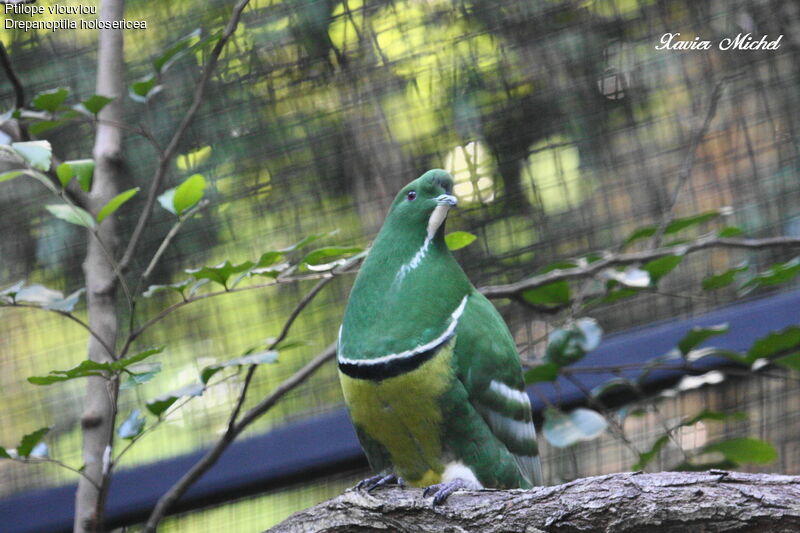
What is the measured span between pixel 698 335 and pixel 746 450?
0.54ft

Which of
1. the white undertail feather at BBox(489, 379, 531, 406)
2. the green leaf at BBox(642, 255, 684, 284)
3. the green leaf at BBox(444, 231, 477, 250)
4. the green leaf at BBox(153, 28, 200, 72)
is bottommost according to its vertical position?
the white undertail feather at BBox(489, 379, 531, 406)

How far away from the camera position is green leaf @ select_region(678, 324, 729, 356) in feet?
3.51

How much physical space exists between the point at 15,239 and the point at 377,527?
3.40 feet

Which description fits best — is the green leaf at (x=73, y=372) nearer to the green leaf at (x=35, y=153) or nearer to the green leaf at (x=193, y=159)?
the green leaf at (x=35, y=153)

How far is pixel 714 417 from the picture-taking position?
1.12 m

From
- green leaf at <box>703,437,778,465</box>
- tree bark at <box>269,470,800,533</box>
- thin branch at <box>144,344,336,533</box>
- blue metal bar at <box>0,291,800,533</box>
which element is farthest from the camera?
blue metal bar at <box>0,291,800,533</box>

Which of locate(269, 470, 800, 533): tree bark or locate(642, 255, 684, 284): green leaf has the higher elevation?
locate(642, 255, 684, 284): green leaf

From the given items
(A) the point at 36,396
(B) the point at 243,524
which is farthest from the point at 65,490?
(B) the point at 243,524

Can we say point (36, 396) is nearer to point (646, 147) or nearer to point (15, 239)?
point (15, 239)

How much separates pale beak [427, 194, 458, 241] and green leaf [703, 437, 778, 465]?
0.53m

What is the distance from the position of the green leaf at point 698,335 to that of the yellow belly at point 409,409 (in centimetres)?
44
